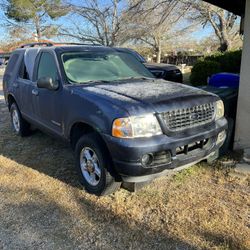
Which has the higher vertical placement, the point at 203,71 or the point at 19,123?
the point at 203,71

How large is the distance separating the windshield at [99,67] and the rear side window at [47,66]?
9.5 inches

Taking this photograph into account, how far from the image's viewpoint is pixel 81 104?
372cm

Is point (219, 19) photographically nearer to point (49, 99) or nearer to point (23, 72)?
point (23, 72)

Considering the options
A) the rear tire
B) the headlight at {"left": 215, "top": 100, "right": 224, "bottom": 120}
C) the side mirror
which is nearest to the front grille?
the headlight at {"left": 215, "top": 100, "right": 224, "bottom": 120}

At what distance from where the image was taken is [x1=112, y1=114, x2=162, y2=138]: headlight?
3.19 meters

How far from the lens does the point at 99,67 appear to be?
14.9ft

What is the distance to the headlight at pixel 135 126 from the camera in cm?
319

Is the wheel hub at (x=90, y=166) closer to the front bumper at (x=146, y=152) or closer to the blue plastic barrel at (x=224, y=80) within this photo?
the front bumper at (x=146, y=152)

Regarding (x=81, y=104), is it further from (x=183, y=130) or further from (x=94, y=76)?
(x=183, y=130)

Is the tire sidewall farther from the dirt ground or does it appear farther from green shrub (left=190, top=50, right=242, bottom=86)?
green shrub (left=190, top=50, right=242, bottom=86)

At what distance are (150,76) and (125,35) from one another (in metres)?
18.2

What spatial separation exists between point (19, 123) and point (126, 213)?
3.72 metres

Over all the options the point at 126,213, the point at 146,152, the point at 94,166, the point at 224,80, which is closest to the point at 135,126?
the point at 146,152

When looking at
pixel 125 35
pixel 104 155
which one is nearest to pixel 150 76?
pixel 104 155
